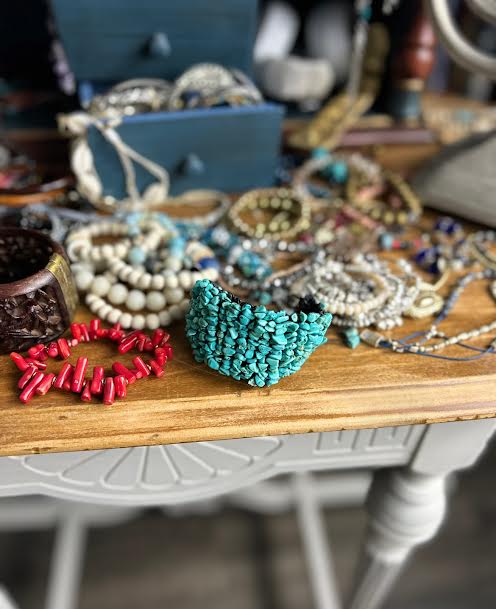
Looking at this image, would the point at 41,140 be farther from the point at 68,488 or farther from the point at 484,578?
the point at 484,578

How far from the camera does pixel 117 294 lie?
0.53m

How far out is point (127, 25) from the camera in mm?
638

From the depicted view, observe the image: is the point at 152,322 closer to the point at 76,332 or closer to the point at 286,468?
the point at 76,332

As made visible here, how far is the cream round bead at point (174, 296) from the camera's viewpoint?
0.53 meters

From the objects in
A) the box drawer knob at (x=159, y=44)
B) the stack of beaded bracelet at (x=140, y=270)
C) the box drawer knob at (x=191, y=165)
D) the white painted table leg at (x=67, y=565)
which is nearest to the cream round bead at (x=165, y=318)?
the stack of beaded bracelet at (x=140, y=270)

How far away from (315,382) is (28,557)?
0.94 meters

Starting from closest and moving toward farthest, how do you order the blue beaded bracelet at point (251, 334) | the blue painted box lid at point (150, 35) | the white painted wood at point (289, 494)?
the blue beaded bracelet at point (251, 334), the blue painted box lid at point (150, 35), the white painted wood at point (289, 494)

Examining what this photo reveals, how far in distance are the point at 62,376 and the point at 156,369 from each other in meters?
0.08

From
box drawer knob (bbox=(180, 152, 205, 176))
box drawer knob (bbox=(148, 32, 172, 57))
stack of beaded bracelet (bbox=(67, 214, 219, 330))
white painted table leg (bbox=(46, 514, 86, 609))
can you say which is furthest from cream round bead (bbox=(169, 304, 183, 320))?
white painted table leg (bbox=(46, 514, 86, 609))

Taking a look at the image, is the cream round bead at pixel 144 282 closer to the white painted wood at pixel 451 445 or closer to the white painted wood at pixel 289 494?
the white painted wood at pixel 451 445

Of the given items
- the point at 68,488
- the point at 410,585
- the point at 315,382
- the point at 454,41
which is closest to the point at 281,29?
the point at 454,41

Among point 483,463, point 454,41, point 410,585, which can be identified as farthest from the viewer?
point 483,463

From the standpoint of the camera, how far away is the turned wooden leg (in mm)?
614

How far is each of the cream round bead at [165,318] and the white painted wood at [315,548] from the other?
692mm
